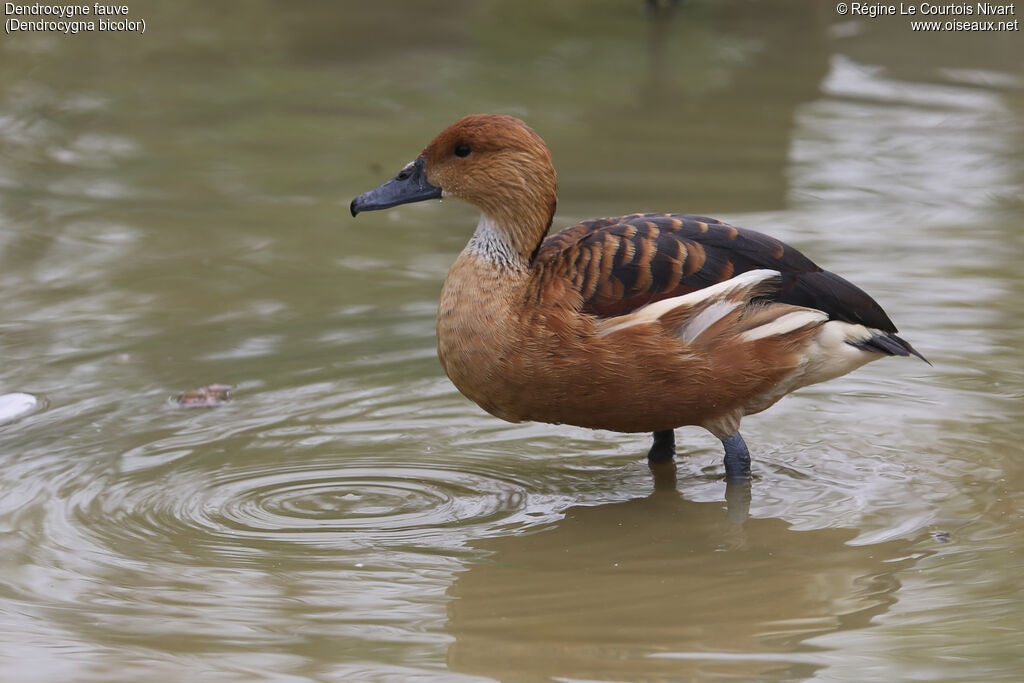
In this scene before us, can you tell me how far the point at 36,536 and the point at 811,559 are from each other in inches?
112

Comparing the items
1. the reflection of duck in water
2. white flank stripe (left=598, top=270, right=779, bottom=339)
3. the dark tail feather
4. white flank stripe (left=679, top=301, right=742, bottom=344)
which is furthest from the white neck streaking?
the dark tail feather

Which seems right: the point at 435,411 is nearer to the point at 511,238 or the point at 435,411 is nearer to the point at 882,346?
the point at 511,238

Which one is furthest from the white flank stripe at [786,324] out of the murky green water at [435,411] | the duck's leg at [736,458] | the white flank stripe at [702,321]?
the murky green water at [435,411]

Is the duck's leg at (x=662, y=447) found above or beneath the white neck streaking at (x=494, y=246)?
beneath

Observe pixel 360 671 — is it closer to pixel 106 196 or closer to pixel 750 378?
pixel 750 378

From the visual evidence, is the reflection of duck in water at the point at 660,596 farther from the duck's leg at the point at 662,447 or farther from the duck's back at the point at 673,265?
the duck's back at the point at 673,265

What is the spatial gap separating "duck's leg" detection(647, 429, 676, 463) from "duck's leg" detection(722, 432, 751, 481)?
1.17 feet

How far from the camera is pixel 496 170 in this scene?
5.70m

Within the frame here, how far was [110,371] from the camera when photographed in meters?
7.06

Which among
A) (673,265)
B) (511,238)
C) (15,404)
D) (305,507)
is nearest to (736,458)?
(673,265)

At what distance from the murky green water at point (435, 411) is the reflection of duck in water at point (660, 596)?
0.02 m

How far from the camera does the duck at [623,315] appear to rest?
17.3 ft

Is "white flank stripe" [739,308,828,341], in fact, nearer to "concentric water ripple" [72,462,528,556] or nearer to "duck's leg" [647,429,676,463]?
"duck's leg" [647,429,676,463]

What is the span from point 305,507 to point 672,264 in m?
1.72
